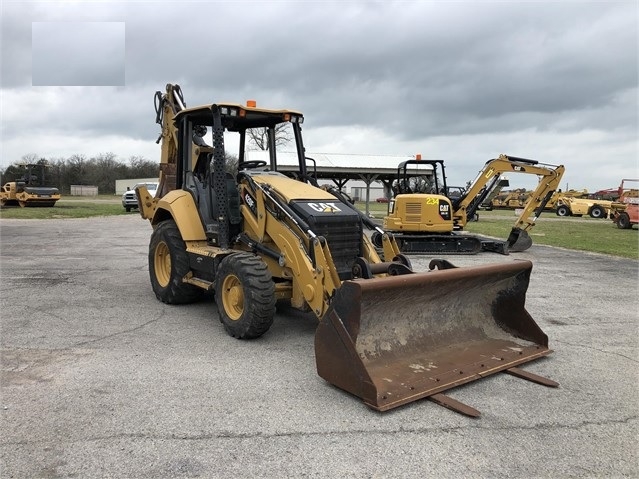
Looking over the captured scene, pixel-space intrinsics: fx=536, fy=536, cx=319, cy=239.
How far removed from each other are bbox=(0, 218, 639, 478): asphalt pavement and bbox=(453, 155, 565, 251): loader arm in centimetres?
859

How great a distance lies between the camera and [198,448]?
11.4 feet

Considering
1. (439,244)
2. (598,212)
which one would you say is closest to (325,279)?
(439,244)

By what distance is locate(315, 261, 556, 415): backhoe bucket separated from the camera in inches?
172

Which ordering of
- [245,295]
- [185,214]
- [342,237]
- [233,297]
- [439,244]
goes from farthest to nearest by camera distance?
[439,244] < [185,214] < [342,237] < [233,297] < [245,295]

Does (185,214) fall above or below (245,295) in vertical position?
above

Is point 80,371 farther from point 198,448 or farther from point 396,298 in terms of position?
point 396,298

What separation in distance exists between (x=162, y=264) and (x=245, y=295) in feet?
9.25

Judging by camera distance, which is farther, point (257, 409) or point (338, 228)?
point (338, 228)

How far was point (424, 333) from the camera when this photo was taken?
5.20m

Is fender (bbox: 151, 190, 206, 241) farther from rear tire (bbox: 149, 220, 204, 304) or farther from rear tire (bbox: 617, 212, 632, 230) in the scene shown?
rear tire (bbox: 617, 212, 632, 230)

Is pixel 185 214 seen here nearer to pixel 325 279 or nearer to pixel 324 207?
pixel 324 207

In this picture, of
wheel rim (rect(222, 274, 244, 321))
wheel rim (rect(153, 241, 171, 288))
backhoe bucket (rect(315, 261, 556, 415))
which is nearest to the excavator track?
wheel rim (rect(153, 241, 171, 288))

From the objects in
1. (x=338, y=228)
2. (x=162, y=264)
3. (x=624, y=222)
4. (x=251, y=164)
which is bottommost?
(x=162, y=264)

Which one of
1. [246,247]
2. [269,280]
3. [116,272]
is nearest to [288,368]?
[269,280]
